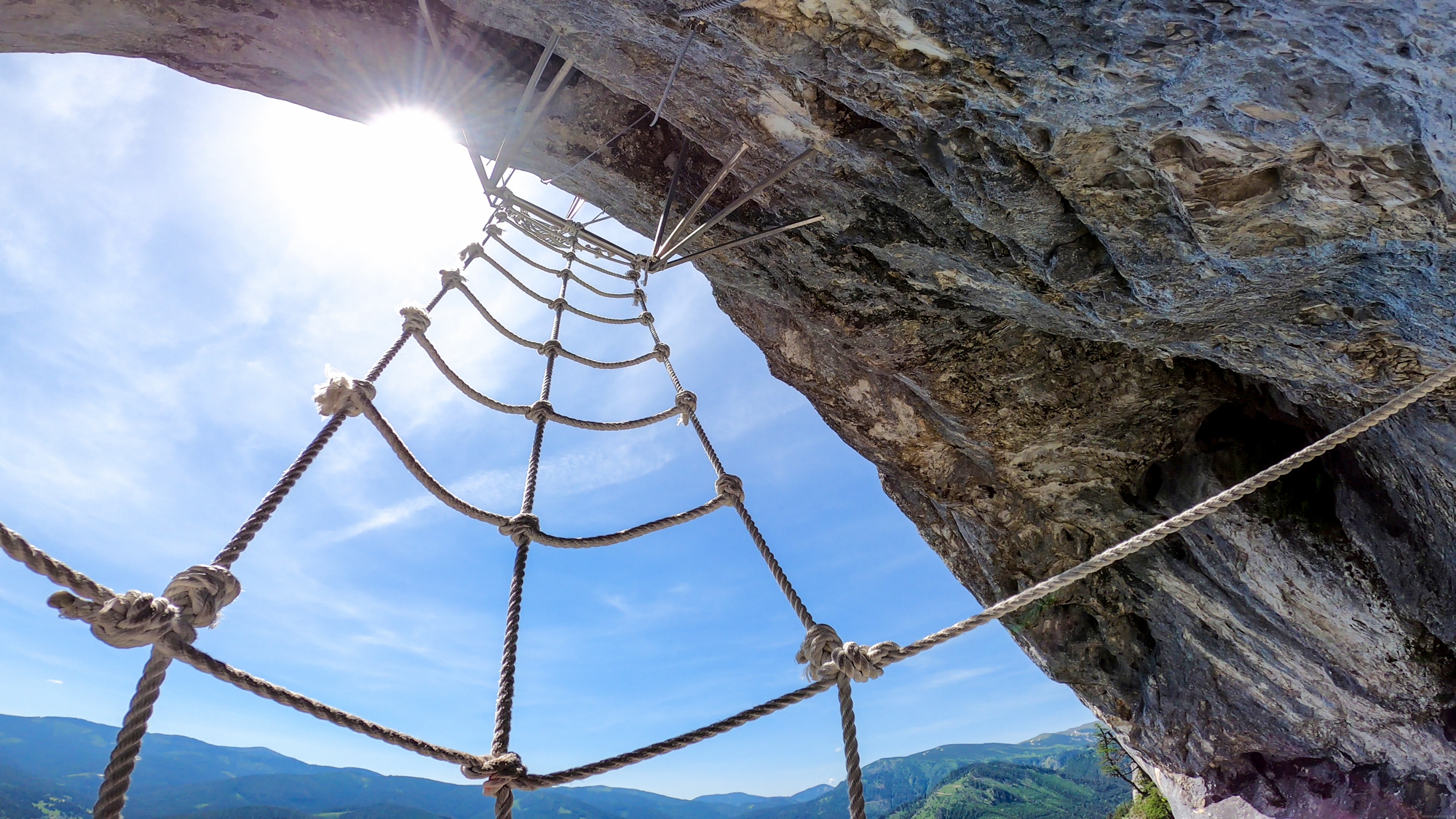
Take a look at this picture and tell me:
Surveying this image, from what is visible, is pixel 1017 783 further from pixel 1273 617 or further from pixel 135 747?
pixel 135 747

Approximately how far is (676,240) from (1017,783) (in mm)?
→ 45495

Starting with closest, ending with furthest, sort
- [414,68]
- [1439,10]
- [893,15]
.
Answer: [1439,10] < [893,15] < [414,68]

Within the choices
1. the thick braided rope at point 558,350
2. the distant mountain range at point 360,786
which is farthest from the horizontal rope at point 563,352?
the distant mountain range at point 360,786

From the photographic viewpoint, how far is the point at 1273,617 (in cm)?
479

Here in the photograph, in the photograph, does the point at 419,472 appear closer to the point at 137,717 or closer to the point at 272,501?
the point at 272,501

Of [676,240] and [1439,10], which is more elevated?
[676,240]

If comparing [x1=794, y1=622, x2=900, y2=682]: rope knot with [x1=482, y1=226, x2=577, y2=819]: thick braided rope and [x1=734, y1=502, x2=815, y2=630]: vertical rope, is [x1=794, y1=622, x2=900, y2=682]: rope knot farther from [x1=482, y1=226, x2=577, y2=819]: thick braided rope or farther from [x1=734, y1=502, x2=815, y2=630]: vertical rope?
[x1=482, y1=226, x2=577, y2=819]: thick braided rope

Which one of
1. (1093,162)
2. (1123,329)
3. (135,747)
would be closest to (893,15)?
(1093,162)

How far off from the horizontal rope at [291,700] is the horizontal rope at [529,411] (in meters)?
2.97

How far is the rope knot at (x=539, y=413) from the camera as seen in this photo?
14.8ft

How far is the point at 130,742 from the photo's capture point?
1271 millimetres

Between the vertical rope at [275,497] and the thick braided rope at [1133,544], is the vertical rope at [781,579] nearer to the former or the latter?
the thick braided rope at [1133,544]

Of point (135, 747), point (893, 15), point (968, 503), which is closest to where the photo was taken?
point (135, 747)

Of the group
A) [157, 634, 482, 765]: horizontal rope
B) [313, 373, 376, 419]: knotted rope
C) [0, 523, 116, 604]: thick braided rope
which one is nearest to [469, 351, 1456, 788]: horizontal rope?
[157, 634, 482, 765]: horizontal rope
